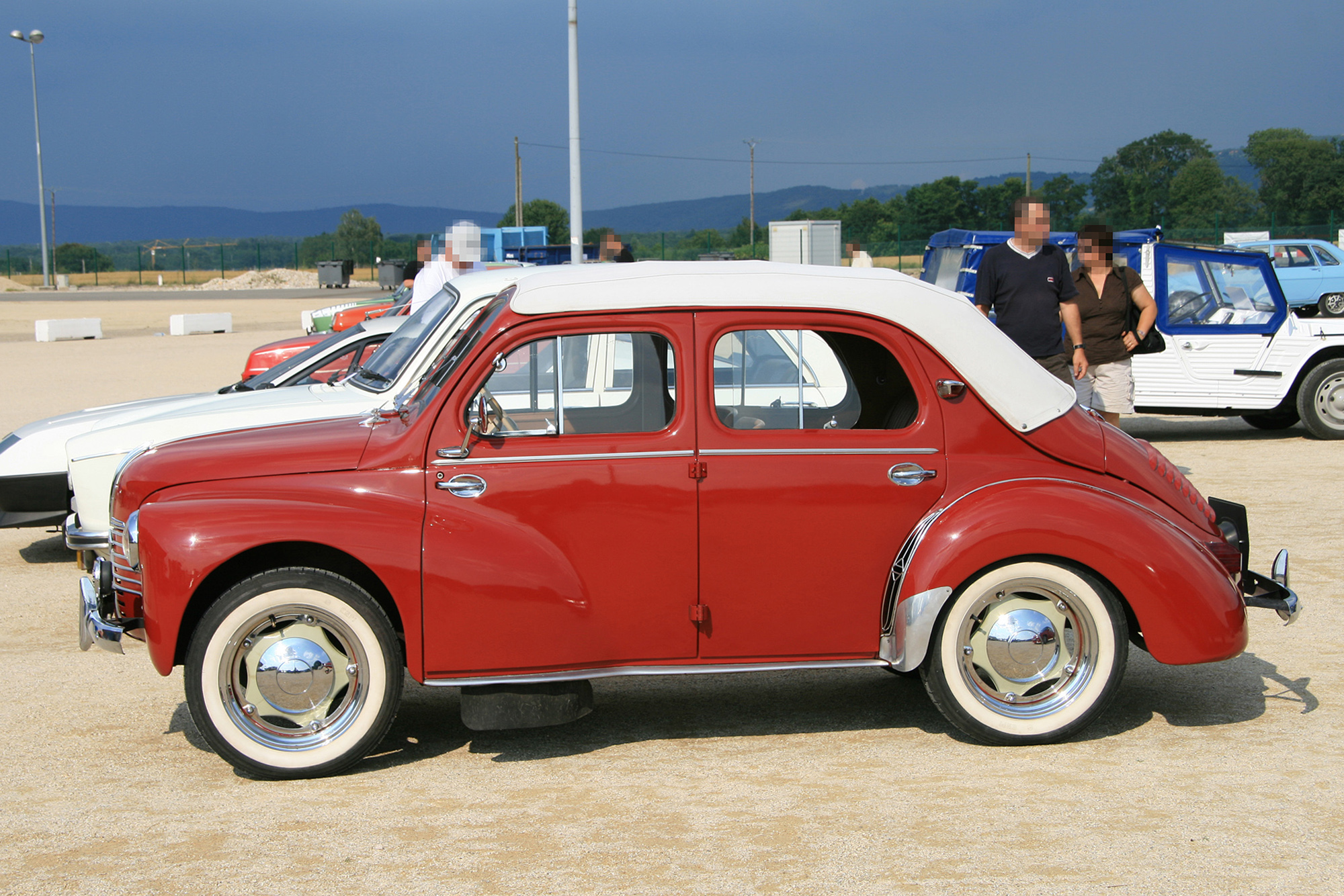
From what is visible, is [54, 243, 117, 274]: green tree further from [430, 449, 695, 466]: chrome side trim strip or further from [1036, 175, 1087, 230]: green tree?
[430, 449, 695, 466]: chrome side trim strip

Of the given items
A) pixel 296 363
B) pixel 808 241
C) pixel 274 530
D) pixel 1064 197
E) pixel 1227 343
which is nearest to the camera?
pixel 274 530

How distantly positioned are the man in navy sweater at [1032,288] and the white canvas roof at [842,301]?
2970 mm

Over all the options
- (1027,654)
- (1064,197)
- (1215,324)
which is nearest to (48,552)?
(1027,654)

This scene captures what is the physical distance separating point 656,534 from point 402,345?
255 cm

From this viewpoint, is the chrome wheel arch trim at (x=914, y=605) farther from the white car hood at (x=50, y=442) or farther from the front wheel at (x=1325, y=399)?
the front wheel at (x=1325, y=399)

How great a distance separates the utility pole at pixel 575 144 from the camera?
59.9 ft

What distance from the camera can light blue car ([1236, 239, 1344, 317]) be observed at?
1009 inches

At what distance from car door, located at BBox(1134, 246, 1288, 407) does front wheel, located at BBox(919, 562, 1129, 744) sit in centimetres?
777

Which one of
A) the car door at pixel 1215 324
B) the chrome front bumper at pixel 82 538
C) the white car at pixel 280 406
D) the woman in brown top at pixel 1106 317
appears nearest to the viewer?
the white car at pixel 280 406

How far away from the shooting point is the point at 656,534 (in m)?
4.28

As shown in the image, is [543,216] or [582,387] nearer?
[582,387]

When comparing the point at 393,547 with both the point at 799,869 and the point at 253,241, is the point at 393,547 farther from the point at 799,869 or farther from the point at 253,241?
the point at 253,241

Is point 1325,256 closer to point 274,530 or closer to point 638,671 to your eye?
point 638,671

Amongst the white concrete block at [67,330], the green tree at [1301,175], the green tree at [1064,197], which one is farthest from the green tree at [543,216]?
the white concrete block at [67,330]
